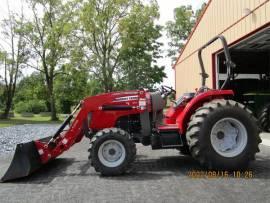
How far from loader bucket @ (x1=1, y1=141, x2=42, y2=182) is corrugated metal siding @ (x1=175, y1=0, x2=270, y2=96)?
7.70m

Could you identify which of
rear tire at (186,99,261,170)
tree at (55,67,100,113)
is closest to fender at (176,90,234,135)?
rear tire at (186,99,261,170)

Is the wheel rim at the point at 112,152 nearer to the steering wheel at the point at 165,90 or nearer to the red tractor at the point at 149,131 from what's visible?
the red tractor at the point at 149,131

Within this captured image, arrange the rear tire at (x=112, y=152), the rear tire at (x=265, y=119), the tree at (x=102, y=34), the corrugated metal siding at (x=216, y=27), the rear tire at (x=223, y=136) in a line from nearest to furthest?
the rear tire at (x=223, y=136) < the rear tire at (x=112, y=152) < the corrugated metal siding at (x=216, y=27) < the rear tire at (x=265, y=119) < the tree at (x=102, y=34)

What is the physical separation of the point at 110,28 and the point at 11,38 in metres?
10.2

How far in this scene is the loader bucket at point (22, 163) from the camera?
23.3 ft

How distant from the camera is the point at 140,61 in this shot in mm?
50844

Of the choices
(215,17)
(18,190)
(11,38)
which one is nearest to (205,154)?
(18,190)

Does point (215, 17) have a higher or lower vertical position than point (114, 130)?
higher

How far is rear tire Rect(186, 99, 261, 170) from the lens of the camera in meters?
7.17

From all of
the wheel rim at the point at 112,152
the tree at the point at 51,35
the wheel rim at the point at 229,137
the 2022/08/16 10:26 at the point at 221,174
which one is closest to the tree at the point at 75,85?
the tree at the point at 51,35

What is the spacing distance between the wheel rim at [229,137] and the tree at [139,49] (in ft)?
96.6

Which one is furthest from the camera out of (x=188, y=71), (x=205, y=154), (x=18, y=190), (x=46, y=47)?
(x=46, y=47)

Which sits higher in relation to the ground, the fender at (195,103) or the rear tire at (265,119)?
the fender at (195,103)

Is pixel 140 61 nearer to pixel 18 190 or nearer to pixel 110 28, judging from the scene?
pixel 110 28
